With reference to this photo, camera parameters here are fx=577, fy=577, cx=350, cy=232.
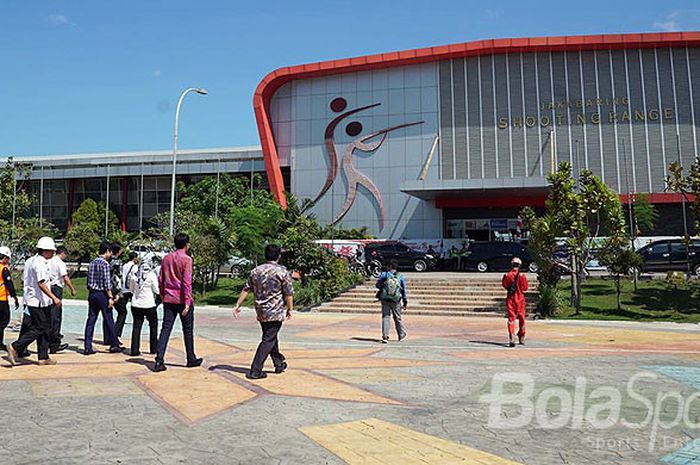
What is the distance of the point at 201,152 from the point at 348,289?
31.1 metres

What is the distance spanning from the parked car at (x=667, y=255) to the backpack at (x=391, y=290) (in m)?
16.6

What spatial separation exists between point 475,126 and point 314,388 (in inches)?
1357

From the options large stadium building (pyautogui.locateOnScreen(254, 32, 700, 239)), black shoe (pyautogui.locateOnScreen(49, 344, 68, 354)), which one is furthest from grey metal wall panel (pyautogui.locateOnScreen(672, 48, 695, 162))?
black shoe (pyautogui.locateOnScreen(49, 344, 68, 354))

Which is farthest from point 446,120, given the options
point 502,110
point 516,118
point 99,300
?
point 99,300

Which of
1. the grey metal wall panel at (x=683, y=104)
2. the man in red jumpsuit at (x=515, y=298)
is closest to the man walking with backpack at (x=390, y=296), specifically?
the man in red jumpsuit at (x=515, y=298)

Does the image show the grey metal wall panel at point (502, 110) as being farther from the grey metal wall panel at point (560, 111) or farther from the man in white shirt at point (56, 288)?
the man in white shirt at point (56, 288)

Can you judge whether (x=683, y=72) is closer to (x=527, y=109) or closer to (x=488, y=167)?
(x=527, y=109)

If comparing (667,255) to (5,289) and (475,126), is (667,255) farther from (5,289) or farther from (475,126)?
(5,289)

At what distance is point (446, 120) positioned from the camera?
3947cm

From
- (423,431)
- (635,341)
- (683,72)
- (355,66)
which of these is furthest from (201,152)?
(423,431)

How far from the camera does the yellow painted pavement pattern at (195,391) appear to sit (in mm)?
5715

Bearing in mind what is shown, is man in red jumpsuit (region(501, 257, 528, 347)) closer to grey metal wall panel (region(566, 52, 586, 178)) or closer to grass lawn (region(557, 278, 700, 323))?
grass lawn (region(557, 278, 700, 323))

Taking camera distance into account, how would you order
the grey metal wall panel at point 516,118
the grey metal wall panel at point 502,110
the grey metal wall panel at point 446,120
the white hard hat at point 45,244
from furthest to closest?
the grey metal wall panel at point 446,120, the grey metal wall panel at point 502,110, the grey metal wall panel at point 516,118, the white hard hat at point 45,244

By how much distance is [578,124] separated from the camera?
37500 mm
